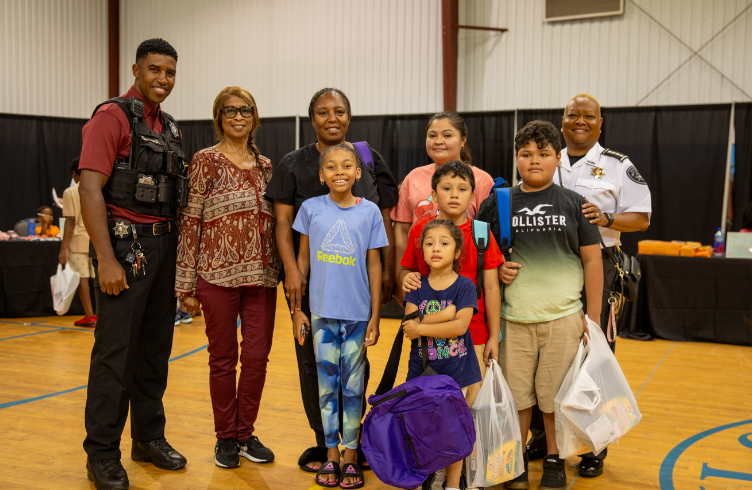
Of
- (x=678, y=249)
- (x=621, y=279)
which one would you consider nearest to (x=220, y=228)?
(x=621, y=279)

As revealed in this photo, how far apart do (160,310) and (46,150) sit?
8.23 m

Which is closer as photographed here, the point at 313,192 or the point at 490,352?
the point at 490,352

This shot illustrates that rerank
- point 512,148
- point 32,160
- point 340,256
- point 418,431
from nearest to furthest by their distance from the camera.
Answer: point 418,431
point 340,256
point 512,148
point 32,160

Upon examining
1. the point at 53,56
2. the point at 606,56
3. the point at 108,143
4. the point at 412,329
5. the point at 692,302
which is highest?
the point at 53,56

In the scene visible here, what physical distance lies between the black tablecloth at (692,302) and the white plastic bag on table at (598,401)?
3.91 m

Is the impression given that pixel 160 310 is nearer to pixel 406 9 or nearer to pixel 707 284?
pixel 707 284

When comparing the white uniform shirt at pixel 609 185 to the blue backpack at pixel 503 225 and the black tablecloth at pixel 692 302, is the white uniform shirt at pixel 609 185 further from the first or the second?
the black tablecloth at pixel 692 302

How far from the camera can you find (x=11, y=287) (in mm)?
6695

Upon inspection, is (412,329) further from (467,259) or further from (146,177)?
(146,177)

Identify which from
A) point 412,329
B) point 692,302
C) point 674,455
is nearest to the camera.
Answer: point 412,329

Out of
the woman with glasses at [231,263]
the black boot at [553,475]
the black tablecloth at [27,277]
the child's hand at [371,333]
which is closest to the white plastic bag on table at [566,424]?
the black boot at [553,475]

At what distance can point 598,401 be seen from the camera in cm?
247

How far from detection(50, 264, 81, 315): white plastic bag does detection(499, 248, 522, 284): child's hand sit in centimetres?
520

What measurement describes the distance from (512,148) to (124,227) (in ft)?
21.6
